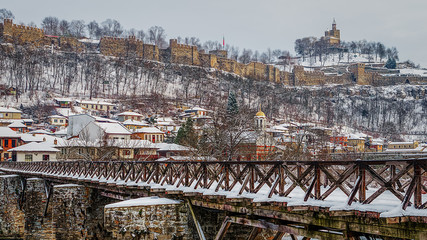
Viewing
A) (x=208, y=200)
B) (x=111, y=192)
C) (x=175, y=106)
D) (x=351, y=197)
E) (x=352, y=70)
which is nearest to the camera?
(x=351, y=197)

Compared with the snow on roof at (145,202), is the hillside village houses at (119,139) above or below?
below

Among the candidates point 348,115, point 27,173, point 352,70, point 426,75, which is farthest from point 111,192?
point 426,75

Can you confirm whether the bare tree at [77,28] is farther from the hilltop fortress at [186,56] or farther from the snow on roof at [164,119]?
the snow on roof at [164,119]

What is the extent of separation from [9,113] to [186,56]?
63.4 meters

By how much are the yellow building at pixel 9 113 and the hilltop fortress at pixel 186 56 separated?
37.6 m

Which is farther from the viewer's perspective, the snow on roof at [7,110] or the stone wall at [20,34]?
the stone wall at [20,34]

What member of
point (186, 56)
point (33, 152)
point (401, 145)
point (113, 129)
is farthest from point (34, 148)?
point (186, 56)

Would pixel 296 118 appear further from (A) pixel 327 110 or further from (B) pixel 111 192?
(B) pixel 111 192

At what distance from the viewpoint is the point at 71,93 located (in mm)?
103000

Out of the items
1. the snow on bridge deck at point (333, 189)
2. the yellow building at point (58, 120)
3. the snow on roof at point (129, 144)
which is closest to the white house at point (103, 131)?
the snow on roof at point (129, 144)

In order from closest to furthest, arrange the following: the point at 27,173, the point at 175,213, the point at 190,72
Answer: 1. the point at 175,213
2. the point at 27,173
3. the point at 190,72

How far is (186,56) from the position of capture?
132 m

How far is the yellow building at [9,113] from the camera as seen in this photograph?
78.0 m

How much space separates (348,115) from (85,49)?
81.2 metres
